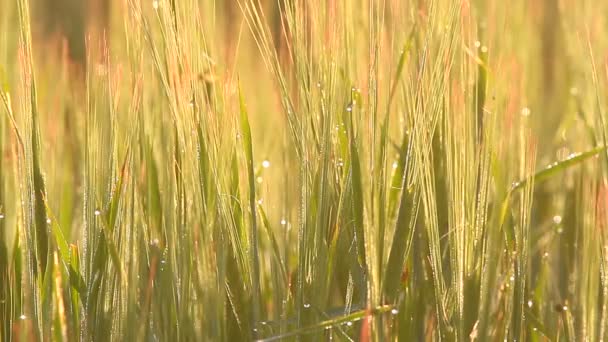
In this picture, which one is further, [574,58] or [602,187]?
[574,58]

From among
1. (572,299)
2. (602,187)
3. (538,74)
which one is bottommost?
(572,299)

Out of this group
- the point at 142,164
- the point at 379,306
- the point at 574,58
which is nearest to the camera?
the point at 379,306

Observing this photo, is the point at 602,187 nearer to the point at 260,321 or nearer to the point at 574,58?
the point at 260,321

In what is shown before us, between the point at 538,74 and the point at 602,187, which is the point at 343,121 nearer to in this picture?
the point at 602,187

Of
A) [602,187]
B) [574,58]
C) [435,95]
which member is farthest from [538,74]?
[435,95]

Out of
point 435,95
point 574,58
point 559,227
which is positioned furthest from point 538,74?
point 435,95

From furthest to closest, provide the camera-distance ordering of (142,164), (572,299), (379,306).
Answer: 1. (572,299)
2. (142,164)
3. (379,306)

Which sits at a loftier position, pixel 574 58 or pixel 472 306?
pixel 574 58
